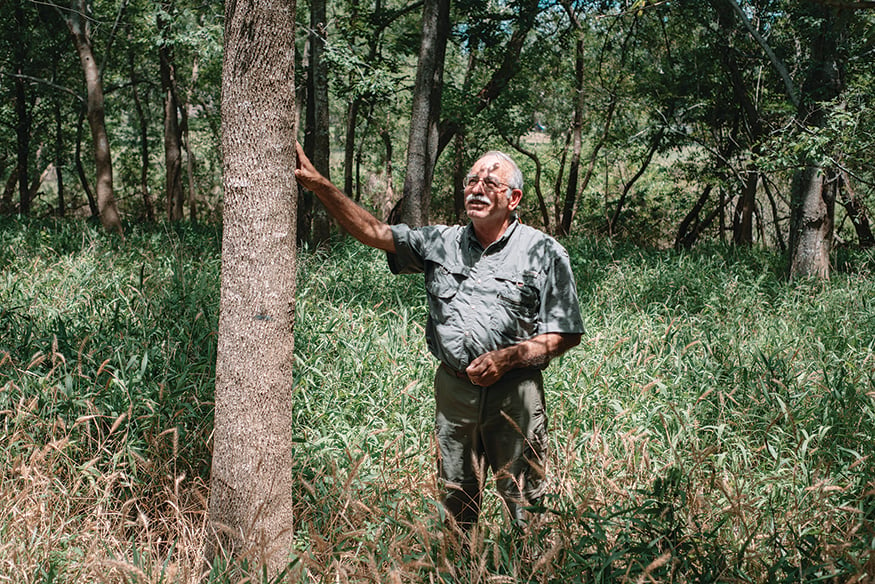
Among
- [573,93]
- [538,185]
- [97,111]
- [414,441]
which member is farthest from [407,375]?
[573,93]

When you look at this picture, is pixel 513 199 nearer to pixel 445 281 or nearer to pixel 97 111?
pixel 445 281

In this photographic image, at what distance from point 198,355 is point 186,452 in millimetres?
969

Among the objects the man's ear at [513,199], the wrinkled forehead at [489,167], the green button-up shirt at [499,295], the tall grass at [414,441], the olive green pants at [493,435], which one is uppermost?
the wrinkled forehead at [489,167]

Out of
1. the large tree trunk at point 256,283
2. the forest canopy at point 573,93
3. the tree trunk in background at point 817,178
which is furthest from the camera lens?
the forest canopy at point 573,93

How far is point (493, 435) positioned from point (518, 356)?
0.45 m

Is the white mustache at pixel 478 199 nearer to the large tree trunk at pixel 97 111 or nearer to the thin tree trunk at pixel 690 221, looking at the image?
the large tree trunk at pixel 97 111

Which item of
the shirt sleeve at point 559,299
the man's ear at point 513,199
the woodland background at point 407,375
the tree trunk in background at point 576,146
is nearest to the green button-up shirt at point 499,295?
the shirt sleeve at point 559,299

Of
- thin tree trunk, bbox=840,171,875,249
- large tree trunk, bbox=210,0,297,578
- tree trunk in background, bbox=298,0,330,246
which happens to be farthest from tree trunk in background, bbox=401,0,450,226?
thin tree trunk, bbox=840,171,875,249

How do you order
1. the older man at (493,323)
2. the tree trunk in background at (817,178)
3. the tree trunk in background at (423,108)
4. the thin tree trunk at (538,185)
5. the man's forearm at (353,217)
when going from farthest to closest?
the thin tree trunk at (538,185), the tree trunk in background at (423,108), the tree trunk in background at (817,178), the older man at (493,323), the man's forearm at (353,217)

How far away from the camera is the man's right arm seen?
2863mm

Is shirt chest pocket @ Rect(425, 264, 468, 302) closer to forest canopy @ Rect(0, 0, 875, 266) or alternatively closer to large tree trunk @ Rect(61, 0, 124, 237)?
forest canopy @ Rect(0, 0, 875, 266)

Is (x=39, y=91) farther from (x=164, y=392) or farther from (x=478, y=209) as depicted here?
(x=478, y=209)

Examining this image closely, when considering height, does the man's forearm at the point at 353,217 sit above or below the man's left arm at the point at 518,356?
above

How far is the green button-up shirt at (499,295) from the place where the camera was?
3.12 meters
